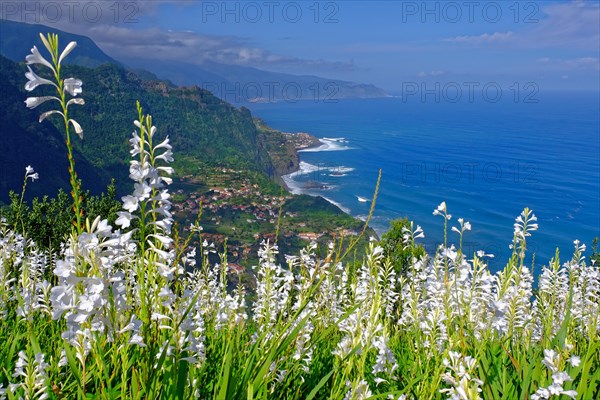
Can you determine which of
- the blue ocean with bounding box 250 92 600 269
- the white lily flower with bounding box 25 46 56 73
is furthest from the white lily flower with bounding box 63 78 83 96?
the blue ocean with bounding box 250 92 600 269

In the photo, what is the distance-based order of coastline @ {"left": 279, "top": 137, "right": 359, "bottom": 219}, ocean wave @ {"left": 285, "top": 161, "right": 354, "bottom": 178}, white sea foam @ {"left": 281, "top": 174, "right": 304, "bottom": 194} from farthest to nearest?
ocean wave @ {"left": 285, "top": 161, "right": 354, "bottom": 178} < white sea foam @ {"left": 281, "top": 174, "right": 304, "bottom": 194} < coastline @ {"left": 279, "top": 137, "right": 359, "bottom": 219}

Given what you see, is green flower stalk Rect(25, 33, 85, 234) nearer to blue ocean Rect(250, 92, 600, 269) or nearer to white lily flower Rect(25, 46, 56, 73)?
white lily flower Rect(25, 46, 56, 73)

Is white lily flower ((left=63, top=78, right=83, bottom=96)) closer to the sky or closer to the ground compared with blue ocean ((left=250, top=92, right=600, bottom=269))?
closer to the sky

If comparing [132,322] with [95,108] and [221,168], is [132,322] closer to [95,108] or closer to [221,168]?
[221,168]

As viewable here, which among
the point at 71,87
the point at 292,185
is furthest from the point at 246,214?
the point at 71,87

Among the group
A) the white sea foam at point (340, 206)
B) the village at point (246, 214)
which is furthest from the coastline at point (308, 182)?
the village at point (246, 214)

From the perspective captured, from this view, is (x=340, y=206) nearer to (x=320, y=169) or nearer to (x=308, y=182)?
(x=308, y=182)

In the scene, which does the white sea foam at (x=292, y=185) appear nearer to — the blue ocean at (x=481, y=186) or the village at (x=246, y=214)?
A: the blue ocean at (x=481, y=186)

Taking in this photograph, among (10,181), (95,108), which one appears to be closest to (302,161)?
(95,108)

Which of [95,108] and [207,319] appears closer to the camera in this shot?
[207,319]

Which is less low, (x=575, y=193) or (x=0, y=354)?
(x=0, y=354)

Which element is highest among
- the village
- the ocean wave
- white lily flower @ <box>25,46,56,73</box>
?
white lily flower @ <box>25,46,56,73</box>
